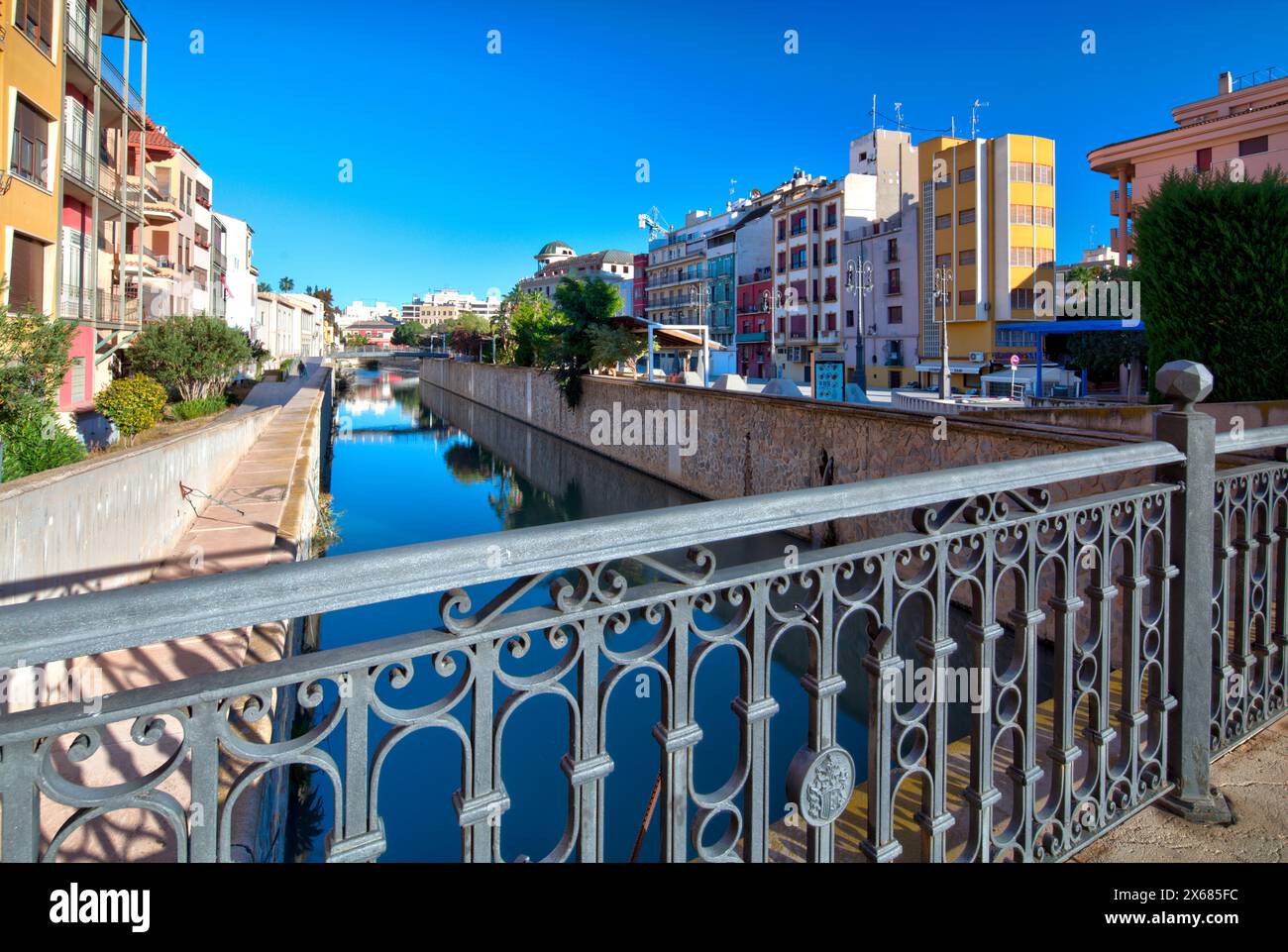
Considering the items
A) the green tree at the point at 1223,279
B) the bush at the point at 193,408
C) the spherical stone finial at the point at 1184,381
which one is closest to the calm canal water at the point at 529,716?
the spherical stone finial at the point at 1184,381

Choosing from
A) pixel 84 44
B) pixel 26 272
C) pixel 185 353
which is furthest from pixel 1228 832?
pixel 185 353

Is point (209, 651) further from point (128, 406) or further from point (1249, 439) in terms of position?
point (128, 406)

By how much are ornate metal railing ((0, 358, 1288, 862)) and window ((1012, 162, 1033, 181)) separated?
38944 mm

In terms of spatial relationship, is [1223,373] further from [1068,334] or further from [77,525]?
[1068,334]

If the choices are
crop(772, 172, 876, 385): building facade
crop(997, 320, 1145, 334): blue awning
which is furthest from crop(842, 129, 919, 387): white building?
crop(997, 320, 1145, 334): blue awning

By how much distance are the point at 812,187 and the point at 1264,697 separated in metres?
57.6

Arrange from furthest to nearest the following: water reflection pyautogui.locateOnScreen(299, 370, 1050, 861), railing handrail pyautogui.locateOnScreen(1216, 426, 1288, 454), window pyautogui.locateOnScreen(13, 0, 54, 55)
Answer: window pyautogui.locateOnScreen(13, 0, 54, 55) < water reflection pyautogui.locateOnScreen(299, 370, 1050, 861) < railing handrail pyautogui.locateOnScreen(1216, 426, 1288, 454)

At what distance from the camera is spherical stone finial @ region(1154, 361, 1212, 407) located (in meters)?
2.48

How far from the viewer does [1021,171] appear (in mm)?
37219

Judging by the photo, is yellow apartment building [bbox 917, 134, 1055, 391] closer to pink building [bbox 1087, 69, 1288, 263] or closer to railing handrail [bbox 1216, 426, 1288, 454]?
pink building [bbox 1087, 69, 1288, 263]

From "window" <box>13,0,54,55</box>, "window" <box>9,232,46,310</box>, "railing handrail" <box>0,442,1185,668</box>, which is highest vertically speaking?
"window" <box>13,0,54,55</box>

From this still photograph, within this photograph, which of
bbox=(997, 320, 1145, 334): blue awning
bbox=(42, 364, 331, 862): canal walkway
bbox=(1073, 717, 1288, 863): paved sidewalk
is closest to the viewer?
bbox=(1073, 717, 1288, 863): paved sidewalk

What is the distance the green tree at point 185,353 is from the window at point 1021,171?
31854 mm

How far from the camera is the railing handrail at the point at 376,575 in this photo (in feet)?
3.51
